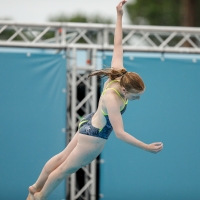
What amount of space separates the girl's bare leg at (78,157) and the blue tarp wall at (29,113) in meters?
2.01

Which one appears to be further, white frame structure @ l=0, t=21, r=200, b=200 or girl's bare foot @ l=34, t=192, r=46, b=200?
white frame structure @ l=0, t=21, r=200, b=200

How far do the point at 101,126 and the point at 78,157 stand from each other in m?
0.39

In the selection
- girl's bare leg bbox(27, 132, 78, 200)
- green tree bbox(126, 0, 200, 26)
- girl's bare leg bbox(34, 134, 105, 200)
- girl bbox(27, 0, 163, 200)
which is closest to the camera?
girl bbox(27, 0, 163, 200)

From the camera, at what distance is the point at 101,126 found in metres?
5.20

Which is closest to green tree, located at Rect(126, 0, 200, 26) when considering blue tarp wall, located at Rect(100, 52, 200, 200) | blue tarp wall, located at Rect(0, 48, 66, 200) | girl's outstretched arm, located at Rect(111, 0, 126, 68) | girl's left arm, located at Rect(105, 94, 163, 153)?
blue tarp wall, located at Rect(100, 52, 200, 200)

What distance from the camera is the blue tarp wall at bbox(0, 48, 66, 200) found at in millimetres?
7324

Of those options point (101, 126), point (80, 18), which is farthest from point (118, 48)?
point (80, 18)

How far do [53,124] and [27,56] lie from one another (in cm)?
104

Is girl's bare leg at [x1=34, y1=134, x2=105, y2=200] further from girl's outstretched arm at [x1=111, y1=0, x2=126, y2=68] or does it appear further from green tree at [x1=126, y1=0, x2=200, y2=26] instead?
green tree at [x1=126, y1=0, x2=200, y2=26]

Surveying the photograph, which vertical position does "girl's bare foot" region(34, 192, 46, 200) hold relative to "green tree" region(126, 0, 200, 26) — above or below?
below

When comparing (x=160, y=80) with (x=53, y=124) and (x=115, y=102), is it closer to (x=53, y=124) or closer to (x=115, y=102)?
(x=53, y=124)

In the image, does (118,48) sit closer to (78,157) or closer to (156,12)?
(78,157)

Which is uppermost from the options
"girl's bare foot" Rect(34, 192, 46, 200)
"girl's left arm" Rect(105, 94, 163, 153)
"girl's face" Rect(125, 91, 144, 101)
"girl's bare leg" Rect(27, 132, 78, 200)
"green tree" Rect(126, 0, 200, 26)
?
"green tree" Rect(126, 0, 200, 26)

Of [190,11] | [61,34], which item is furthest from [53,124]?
[190,11]
